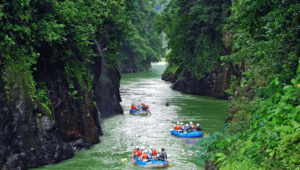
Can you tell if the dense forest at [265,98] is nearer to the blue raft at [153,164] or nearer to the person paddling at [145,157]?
the blue raft at [153,164]

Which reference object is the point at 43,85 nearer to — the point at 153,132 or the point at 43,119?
the point at 43,119

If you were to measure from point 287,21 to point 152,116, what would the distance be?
17.7m

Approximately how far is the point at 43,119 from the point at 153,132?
28.0 ft

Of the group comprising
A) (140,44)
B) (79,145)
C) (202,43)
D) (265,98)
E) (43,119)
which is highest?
(140,44)

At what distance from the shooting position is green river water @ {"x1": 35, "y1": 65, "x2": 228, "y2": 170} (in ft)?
46.6

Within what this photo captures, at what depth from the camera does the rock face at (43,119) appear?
12.4m

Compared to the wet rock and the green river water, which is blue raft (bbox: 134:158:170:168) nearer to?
the green river water

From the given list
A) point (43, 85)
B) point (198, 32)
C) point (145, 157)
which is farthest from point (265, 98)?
point (198, 32)

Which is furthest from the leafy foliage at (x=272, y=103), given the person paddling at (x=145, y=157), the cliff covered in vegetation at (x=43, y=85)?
the cliff covered in vegetation at (x=43, y=85)

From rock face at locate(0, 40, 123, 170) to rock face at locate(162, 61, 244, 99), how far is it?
1822 centimetres

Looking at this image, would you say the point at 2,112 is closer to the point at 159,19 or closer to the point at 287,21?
the point at 287,21

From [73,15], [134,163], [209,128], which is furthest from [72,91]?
[209,128]

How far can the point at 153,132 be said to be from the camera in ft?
65.8

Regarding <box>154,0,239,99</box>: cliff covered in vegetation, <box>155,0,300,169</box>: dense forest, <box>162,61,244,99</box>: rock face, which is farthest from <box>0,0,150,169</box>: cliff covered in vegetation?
<box>162,61,244,99</box>: rock face
